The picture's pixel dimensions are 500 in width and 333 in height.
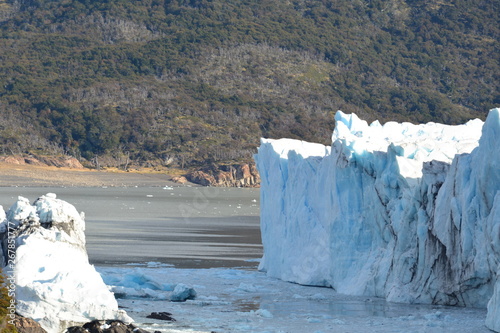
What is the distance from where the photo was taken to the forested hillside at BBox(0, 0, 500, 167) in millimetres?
125562

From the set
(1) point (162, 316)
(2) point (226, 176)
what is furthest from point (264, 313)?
(2) point (226, 176)

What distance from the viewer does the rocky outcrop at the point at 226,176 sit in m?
114

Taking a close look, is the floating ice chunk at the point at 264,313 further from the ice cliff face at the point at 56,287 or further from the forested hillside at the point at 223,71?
the forested hillside at the point at 223,71

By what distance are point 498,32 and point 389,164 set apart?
530 feet

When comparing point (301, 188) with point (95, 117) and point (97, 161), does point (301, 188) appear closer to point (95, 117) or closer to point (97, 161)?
point (97, 161)

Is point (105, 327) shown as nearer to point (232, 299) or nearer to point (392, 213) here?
point (232, 299)

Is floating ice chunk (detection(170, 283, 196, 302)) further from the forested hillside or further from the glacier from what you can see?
the forested hillside

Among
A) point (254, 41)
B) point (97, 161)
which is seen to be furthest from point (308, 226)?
point (254, 41)

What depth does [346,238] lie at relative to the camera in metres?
20.3

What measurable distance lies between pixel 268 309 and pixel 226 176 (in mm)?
98861

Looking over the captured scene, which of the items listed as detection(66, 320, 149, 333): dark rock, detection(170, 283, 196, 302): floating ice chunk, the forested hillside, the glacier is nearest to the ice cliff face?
detection(66, 320, 149, 333): dark rock

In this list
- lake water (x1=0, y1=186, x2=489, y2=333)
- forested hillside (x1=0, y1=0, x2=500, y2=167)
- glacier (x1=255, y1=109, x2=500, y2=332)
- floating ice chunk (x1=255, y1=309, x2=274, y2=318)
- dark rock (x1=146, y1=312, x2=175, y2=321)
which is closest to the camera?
lake water (x1=0, y1=186, x2=489, y2=333)

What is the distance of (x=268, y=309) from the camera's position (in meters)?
17.4

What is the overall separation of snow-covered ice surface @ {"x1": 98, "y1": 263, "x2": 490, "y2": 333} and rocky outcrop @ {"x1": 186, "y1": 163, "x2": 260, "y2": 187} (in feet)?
301
